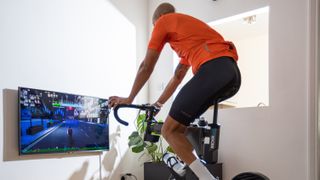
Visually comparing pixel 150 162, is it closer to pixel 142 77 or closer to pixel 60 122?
pixel 60 122

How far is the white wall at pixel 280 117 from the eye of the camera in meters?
2.59

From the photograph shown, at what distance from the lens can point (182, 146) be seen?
1479 mm

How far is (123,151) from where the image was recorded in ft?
10.9

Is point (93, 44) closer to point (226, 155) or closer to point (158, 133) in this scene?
point (158, 133)

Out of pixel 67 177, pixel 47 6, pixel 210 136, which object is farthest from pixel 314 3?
pixel 67 177

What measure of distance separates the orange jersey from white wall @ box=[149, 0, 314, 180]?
1292 mm

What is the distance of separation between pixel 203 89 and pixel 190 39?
0.35 m

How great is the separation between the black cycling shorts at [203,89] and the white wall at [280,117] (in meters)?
1.38

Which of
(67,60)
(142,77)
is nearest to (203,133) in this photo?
(142,77)

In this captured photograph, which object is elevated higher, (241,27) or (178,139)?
(241,27)

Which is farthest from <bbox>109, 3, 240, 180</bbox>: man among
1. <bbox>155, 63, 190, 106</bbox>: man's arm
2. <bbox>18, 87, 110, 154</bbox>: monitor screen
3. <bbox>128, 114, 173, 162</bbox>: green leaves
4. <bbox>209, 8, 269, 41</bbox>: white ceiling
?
<bbox>209, 8, 269, 41</bbox>: white ceiling

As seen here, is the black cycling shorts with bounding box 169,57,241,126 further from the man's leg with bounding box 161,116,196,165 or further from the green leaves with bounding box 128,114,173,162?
the green leaves with bounding box 128,114,173,162

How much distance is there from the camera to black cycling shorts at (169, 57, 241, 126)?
1.46 metres

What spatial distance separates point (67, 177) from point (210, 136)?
59.5 inches
